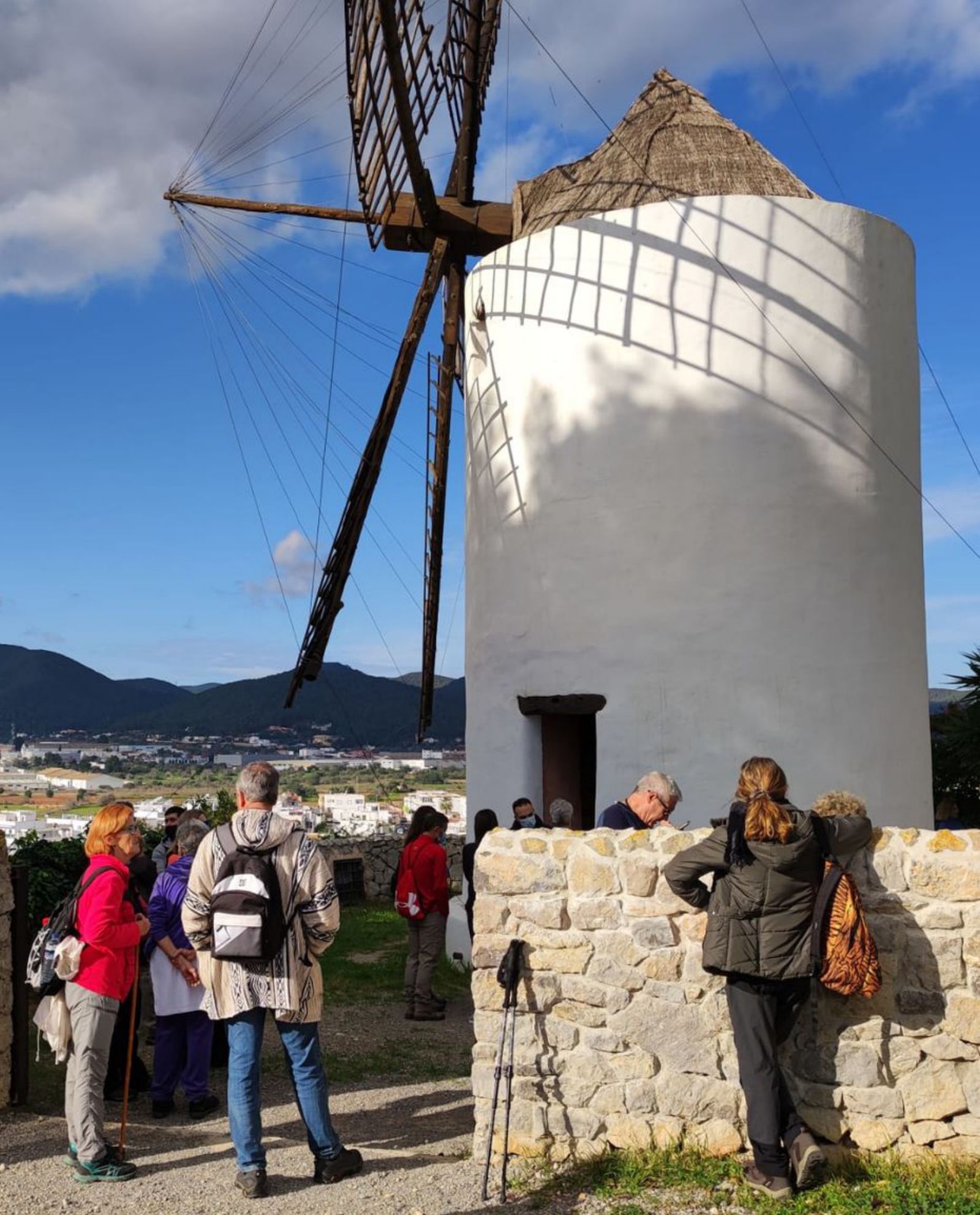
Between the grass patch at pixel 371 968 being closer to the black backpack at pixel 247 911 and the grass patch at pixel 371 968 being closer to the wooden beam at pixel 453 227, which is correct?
the black backpack at pixel 247 911

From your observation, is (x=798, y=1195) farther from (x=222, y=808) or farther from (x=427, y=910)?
(x=222, y=808)

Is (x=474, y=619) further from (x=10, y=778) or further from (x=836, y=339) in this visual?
(x=10, y=778)

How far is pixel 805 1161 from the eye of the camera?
420cm

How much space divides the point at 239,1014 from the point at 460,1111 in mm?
1812

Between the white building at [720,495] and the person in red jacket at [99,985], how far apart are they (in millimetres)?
4701

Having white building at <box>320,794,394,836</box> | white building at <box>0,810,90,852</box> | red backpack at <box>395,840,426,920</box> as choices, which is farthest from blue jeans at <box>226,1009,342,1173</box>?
white building at <box>320,794,394,836</box>

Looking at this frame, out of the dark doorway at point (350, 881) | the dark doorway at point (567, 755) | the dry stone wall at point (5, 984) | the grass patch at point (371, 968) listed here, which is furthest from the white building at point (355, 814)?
the dry stone wall at point (5, 984)

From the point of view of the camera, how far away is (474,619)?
10164 mm

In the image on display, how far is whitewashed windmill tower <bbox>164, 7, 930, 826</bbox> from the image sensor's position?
28.5 feet

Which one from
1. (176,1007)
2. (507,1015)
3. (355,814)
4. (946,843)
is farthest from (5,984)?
(355,814)

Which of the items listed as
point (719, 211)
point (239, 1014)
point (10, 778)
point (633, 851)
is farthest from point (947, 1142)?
point (10, 778)

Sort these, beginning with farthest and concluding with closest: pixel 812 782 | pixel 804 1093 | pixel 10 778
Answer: pixel 10 778
pixel 812 782
pixel 804 1093

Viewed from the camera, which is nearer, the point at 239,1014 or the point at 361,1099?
the point at 239,1014

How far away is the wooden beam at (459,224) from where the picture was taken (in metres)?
11.9
